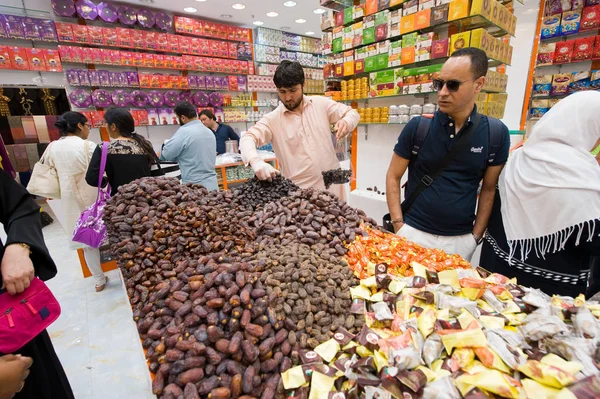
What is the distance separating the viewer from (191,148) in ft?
9.98

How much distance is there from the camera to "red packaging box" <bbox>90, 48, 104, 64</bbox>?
5.21m

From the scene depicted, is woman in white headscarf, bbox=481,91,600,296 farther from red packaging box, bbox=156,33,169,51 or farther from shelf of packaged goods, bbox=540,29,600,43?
red packaging box, bbox=156,33,169,51

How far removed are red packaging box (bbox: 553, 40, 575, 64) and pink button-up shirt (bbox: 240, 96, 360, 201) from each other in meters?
4.00

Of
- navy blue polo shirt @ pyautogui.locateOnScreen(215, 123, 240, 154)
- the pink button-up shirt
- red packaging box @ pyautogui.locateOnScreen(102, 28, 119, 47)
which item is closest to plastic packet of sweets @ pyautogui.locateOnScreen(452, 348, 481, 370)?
the pink button-up shirt

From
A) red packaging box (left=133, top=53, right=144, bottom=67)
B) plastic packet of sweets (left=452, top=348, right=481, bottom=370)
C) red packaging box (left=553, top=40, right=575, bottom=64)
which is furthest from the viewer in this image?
red packaging box (left=133, top=53, right=144, bottom=67)

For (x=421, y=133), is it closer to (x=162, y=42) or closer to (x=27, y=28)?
(x=162, y=42)

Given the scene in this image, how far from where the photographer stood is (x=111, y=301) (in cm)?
291

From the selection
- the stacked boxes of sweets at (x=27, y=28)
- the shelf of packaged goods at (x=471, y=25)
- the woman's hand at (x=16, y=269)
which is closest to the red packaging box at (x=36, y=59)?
the stacked boxes of sweets at (x=27, y=28)

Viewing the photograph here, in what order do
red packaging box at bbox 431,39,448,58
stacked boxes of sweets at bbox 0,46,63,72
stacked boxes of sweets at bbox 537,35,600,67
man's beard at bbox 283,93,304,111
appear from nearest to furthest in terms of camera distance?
1. man's beard at bbox 283,93,304,111
2. red packaging box at bbox 431,39,448,58
3. stacked boxes of sweets at bbox 537,35,600,67
4. stacked boxes of sweets at bbox 0,46,63,72

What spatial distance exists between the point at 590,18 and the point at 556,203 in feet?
14.2

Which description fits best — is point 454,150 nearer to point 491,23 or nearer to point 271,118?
point 271,118

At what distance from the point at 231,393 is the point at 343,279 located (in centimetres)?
58

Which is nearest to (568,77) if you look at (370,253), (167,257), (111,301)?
(370,253)

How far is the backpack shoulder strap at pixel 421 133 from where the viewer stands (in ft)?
5.74
